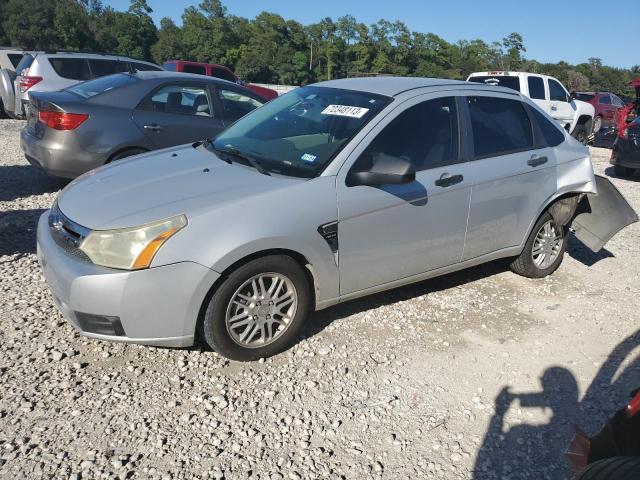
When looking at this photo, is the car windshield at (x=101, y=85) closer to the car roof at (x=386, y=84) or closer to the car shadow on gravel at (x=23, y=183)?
the car shadow on gravel at (x=23, y=183)

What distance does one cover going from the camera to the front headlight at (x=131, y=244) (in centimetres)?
291

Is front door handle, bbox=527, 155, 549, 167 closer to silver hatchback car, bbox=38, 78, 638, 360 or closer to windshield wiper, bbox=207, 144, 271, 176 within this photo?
silver hatchback car, bbox=38, 78, 638, 360

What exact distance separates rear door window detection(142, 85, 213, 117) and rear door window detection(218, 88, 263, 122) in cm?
19

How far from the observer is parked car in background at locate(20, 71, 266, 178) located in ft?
19.4

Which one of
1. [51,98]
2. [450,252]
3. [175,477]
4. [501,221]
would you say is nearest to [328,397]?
[175,477]

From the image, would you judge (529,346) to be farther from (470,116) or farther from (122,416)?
(122,416)

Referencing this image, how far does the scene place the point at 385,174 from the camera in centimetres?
340

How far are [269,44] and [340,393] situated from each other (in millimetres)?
72934

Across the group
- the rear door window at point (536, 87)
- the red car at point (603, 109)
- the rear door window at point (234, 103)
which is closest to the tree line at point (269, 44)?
the red car at point (603, 109)

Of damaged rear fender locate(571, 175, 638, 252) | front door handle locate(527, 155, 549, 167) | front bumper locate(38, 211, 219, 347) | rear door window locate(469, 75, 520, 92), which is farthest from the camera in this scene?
rear door window locate(469, 75, 520, 92)

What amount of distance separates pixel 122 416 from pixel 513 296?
3.32 m

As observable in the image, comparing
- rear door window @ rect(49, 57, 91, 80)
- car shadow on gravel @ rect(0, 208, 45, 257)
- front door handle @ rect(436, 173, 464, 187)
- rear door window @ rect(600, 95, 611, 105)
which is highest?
rear door window @ rect(600, 95, 611, 105)

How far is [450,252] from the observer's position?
4125mm

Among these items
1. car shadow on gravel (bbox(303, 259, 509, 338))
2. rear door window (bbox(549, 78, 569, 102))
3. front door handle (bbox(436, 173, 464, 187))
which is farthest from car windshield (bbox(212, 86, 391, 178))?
rear door window (bbox(549, 78, 569, 102))
